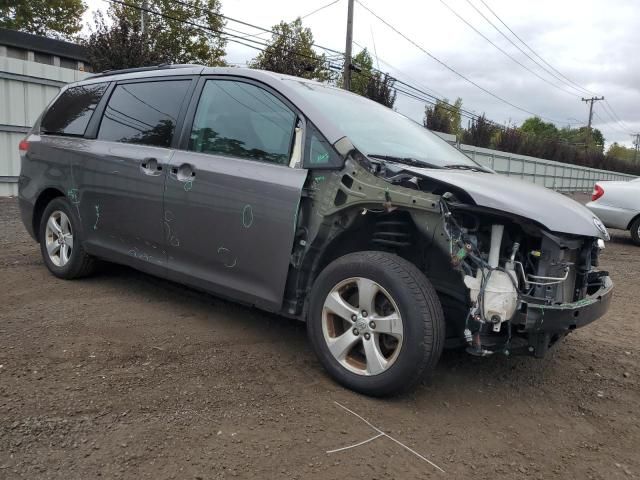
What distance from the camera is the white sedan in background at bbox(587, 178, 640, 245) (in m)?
9.48

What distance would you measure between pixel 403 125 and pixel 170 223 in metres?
1.90

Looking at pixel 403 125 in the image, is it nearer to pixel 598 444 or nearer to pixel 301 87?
pixel 301 87

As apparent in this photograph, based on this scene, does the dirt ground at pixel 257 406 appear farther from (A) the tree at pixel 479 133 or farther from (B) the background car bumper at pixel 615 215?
(A) the tree at pixel 479 133

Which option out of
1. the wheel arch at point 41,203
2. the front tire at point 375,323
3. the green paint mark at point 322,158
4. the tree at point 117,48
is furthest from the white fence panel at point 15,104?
the front tire at point 375,323

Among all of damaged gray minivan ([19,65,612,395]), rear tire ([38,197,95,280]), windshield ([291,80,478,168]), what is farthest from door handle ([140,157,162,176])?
windshield ([291,80,478,168])

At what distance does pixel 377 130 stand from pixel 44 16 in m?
41.8

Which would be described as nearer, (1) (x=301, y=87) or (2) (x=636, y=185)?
(1) (x=301, y=87)

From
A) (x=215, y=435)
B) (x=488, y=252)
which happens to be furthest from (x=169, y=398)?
(x=488, y=252)

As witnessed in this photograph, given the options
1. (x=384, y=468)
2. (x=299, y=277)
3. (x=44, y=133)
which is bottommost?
(x=384, y=468)

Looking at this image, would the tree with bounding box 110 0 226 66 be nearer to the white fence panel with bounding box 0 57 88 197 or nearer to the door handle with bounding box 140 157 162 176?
the white fence panel with bounding box 0 57 88 197

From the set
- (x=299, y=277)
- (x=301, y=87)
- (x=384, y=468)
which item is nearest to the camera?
(x=384, y=468)

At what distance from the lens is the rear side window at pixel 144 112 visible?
157 inches

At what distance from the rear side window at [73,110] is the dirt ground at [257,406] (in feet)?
5.23

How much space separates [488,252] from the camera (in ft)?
9.43
